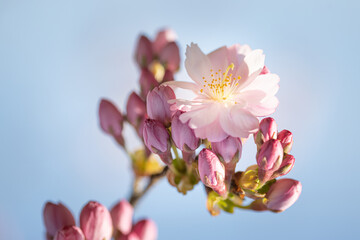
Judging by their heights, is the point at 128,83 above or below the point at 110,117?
above

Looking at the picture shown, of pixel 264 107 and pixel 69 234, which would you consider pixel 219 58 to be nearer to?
pixel 264 107

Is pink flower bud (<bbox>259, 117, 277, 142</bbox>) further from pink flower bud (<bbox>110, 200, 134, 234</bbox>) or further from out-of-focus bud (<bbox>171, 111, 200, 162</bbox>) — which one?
pink flower bud (<bbox>110, 200, 134, 234</bbox>)

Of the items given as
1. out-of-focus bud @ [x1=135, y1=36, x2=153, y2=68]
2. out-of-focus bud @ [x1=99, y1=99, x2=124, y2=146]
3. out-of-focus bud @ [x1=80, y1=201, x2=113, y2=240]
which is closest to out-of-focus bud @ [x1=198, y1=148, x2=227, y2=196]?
out-of-focus bud @ [x1=80, y1=201, x2=113, y2=240]

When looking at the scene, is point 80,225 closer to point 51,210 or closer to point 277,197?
point 51,210

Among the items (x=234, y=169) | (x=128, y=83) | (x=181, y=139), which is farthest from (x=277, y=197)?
(x=128, y=83)

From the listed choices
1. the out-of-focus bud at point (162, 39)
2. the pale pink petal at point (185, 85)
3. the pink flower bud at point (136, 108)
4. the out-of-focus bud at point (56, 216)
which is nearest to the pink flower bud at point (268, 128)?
the pale pink petal at point (185, 85)

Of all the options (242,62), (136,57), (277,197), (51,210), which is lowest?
(277,197)

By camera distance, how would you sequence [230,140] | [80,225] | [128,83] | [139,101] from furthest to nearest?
[128,83]
[139,101]
[80,225]
[230,140]
